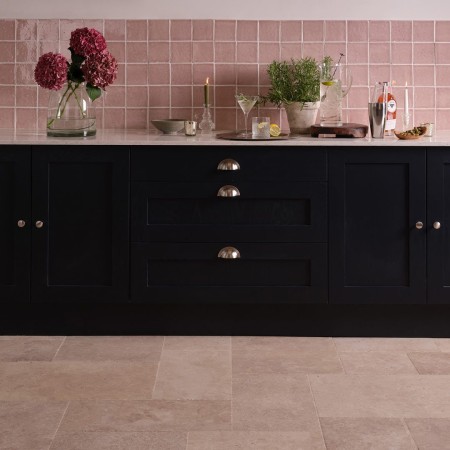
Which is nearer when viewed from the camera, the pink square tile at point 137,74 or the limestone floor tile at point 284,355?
the limestone floor tile at point 284,355

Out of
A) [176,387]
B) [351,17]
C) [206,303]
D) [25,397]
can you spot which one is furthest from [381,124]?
[25,397]

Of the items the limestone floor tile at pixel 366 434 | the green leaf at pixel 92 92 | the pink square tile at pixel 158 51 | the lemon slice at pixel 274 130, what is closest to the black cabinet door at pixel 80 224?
the green leaf at pixel 92 92

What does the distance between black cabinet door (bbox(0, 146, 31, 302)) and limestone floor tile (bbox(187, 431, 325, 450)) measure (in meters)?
1.27

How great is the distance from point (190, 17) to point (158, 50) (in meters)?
0.21

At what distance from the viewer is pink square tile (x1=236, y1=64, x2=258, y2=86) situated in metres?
4.31

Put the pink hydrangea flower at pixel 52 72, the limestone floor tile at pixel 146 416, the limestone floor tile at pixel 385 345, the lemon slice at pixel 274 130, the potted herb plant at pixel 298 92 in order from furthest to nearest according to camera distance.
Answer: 1. the potted herb plant at pixel 298 92
2. the lemon slice at pixel 274 130
3. the pink hydrangea flower at pixel 52 72
4. the limestone floor tile at pixel 385 345
5. the limestone floor tile at pixel 146 416

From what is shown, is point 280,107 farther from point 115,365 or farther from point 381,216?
point 115,365

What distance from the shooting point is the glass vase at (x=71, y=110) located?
391cm

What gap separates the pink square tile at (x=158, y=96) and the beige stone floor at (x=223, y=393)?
1.16 m

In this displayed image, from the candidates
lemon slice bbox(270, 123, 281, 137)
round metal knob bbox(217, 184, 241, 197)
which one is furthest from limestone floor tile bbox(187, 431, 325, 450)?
lemon slice bbox(270, 123, 281, 137)

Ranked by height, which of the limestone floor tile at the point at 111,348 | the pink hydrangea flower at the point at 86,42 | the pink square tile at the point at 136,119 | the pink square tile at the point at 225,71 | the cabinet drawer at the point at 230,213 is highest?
the pink hydrangea flower at the point at 86,42

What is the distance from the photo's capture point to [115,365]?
3.40 metres

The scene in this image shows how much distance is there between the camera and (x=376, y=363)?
3432mm

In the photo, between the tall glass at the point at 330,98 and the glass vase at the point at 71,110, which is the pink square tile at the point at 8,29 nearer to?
the glass vase at the point at 71,110
